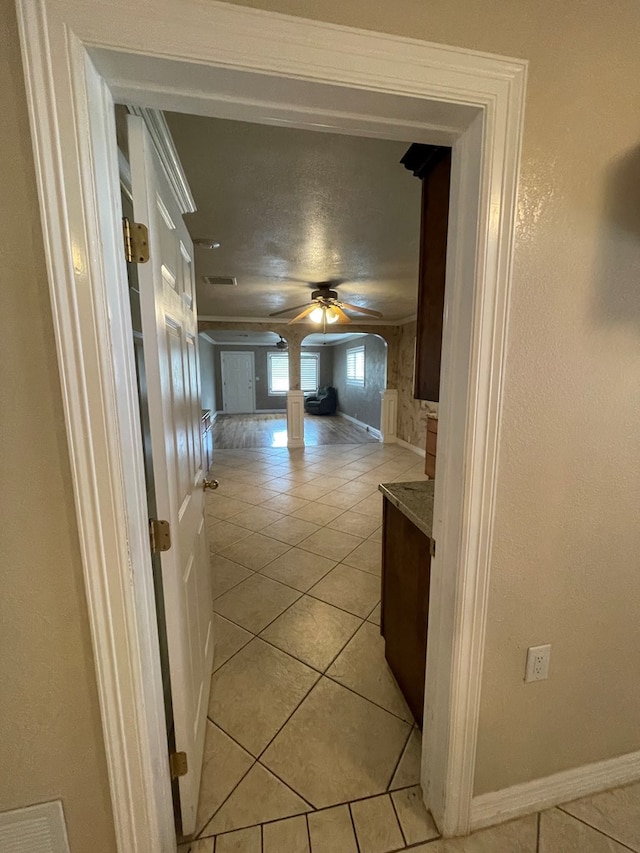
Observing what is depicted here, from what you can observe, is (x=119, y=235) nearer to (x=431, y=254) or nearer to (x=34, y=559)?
(x=34, y=559)

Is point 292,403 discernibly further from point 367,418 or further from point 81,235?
point 81,235

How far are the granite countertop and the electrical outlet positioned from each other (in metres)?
0.46

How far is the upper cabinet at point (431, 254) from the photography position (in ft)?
3.40

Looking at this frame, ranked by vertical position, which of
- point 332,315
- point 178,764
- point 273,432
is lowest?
point 273,432

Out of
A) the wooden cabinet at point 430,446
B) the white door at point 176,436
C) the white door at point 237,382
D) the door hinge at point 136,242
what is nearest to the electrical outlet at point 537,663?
the white door at point 176,436

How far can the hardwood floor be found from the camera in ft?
22.7

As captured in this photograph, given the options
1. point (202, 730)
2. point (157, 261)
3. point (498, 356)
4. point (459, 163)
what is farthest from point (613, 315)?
point (202, 730)

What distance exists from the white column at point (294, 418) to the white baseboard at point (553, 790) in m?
5.36

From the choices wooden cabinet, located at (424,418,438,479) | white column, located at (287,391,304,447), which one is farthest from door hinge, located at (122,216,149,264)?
white column, located at (287,391,304,447)

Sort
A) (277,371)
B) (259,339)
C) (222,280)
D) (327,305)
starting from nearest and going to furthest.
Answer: (222,280), (327,305), (259,339), (277,371)

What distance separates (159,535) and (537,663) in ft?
3.93

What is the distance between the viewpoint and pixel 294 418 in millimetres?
6250

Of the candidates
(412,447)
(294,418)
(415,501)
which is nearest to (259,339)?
(294,418)

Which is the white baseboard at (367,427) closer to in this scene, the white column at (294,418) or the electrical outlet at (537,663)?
the white column at (294,418)
